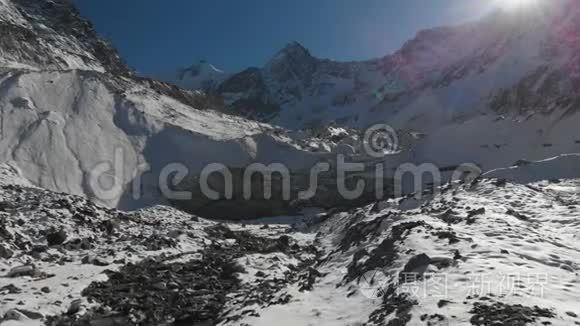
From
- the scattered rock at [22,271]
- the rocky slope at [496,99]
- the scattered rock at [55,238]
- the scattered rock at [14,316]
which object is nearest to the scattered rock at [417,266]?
the scattered rock at [14,316]

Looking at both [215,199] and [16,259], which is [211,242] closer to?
[16,259]

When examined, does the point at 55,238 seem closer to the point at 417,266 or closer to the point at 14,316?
the point at 14,316

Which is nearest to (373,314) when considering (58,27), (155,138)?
(155,138)

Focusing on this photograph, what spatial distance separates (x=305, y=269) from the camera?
20203 mm

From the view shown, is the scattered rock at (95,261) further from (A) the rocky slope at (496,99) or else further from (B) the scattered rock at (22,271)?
(A) the rocky slope at (496,99)

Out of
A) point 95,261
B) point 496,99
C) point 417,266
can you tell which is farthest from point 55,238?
point 496,99

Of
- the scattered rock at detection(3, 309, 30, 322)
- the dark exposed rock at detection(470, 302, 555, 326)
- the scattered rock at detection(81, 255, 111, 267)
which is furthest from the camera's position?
the scattered rock at detection(81, 255, 111, 267)

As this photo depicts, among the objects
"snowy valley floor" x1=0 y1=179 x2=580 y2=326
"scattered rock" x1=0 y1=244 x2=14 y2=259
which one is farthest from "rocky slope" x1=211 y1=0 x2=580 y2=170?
"scattered rock" x1=0 y1=244 x2=14 y2=259

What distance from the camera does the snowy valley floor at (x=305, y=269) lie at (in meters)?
11.5

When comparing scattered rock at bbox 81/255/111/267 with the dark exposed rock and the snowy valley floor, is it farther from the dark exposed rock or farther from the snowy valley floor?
the dark exposed rock

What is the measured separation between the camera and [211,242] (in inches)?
1026

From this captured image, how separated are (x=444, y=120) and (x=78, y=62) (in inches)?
3417

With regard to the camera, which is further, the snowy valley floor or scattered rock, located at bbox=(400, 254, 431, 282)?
scattered rock, located at bbox=(400, 254, 431, 282)

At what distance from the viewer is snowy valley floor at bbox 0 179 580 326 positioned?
11531mm
